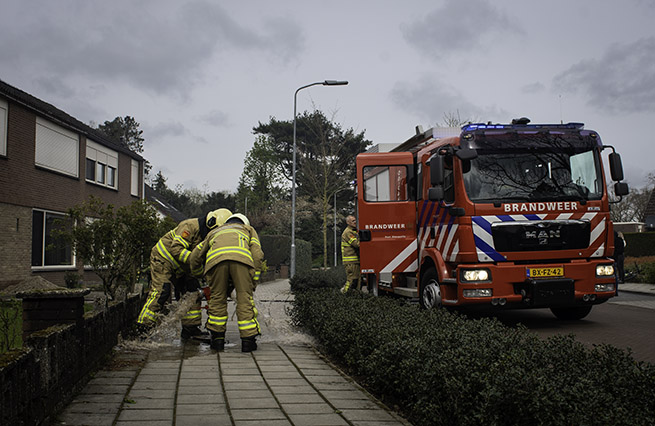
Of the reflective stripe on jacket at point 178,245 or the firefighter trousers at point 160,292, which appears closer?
the firefighter trousers at point 160,292

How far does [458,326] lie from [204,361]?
109 inches

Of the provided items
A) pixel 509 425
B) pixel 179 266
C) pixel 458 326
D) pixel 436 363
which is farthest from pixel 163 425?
pixel 179 266

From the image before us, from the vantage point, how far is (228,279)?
761cm

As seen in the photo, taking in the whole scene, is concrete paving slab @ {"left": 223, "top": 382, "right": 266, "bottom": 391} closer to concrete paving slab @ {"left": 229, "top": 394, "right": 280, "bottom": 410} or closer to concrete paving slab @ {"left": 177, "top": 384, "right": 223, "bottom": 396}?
concrete paving slab @ {"left": 177, "top": 384, "right": 223, "bottom": 396}

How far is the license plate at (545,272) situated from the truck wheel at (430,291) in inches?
51.7

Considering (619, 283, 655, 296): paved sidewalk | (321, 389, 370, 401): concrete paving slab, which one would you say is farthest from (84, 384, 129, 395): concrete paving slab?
(619, 283, 655, 296): paved sidewalk

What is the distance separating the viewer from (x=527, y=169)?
28.7 feet

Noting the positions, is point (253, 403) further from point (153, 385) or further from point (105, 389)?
point (105, 389)

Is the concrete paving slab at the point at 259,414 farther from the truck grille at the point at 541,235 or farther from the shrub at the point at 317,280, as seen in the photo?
the shrub at the point at 317,280

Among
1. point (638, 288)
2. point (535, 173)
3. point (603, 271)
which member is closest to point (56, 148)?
point (535, 173)

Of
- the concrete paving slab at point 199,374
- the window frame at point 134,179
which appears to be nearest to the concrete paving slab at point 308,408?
the concrete paving slab at point 199,374

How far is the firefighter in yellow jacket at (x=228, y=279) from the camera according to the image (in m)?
7.32

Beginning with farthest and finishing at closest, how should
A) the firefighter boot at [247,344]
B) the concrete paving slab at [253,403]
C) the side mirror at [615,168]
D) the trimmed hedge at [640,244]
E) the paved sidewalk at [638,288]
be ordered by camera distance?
1. the trimmed hedge at [640,244]
2. the paved sidewalk at [638,288]
3. the side mirror at [615,168]
4. the firefighter boot at [247,344]
5. the concrete paving slab at [253,403]

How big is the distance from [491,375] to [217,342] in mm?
4337
